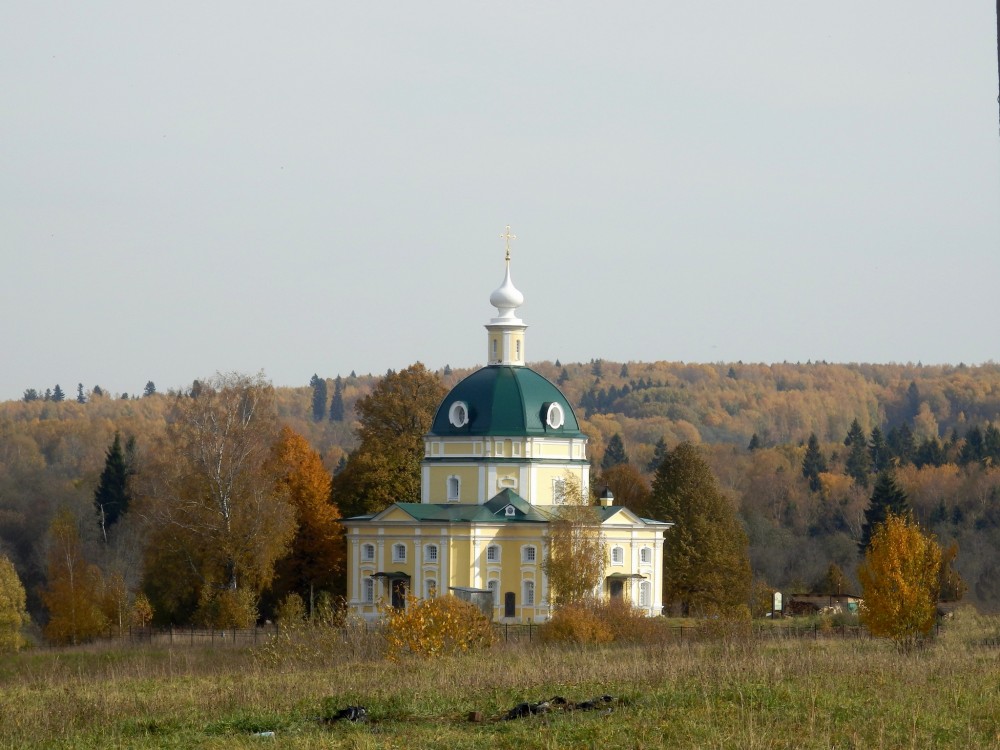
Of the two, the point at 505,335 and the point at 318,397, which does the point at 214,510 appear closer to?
the point at 505,335

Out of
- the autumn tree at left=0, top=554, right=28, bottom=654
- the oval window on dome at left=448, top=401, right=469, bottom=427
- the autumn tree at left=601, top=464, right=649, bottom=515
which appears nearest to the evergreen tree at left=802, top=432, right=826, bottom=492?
the autumn tree at left=601, top=464, right=649, bottom=515

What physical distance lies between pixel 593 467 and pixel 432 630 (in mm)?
60850

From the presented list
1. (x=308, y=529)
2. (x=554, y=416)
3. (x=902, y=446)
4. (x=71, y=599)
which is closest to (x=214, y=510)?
(x=71, y=599)

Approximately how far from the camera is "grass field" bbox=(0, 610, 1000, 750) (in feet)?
54.3

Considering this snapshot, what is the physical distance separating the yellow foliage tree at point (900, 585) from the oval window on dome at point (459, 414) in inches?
1002

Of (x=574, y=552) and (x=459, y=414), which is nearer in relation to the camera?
(x=574, y=552)

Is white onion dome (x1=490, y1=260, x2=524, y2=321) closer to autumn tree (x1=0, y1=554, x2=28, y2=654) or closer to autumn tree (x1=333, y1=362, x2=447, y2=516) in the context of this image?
autumn tree (x1=333, y1=362, x2=447, y2=516)

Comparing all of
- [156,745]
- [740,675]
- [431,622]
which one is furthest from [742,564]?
[156,745]

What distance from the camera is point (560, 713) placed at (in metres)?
18.1

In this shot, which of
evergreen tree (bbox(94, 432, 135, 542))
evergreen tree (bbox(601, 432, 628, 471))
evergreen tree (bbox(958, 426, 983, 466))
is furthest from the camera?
evergreen tree (bbox(601, 432, 628, 471))

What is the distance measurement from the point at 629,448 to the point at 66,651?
8750 centimetres

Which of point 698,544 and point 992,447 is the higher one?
point 992,447

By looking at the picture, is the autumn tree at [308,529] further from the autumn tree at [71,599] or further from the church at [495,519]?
the autumn tree at [71,599]

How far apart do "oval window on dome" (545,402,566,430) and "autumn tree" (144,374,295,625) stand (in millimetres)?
10066
